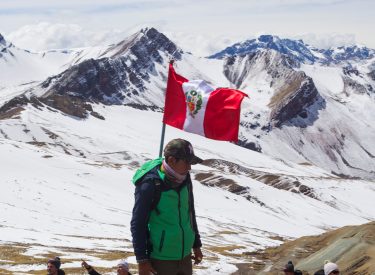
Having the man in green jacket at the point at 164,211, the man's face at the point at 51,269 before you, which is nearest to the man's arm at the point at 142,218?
the man in green jacket at the point at 164,211

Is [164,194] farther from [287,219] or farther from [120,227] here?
[287,219]

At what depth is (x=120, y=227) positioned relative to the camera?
9881cm

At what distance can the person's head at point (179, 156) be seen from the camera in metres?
10.7

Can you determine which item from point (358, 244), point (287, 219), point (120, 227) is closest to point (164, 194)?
point (358, 244)

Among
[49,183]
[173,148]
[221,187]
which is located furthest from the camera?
[221,187]

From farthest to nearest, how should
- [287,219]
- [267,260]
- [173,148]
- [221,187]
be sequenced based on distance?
[221,187], [287,219], [267,260], [173,148]

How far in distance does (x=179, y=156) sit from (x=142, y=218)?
130cm

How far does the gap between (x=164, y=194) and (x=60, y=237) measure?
217 ft

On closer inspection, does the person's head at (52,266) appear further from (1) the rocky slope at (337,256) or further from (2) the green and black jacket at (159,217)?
(1) the rocky slope at (337,256)

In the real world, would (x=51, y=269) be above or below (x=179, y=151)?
below

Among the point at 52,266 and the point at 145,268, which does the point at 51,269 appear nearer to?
the point at 52,266

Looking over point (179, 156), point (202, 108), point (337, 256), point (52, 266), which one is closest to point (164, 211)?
point (179, 156)

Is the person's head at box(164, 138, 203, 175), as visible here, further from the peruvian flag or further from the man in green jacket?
the peruvian flag

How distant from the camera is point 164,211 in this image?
1084cm
